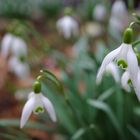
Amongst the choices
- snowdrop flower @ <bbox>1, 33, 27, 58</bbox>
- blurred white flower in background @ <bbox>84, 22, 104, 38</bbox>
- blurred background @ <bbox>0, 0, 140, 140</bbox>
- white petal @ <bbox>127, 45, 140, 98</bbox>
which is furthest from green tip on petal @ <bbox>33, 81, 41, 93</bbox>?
Answer: blurred white flower in background @ <bbox>84, 22, 104, 38</bbox>

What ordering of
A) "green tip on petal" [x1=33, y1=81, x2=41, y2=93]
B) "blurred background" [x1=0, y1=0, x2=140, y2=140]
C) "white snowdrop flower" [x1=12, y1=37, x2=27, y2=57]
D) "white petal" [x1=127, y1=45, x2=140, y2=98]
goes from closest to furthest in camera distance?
1. "white petal" [x1=127, y1=45, x2=140, y2=98]
2. "green tip on petal" [x1=33, y1=81, x2=41, y2=93]
3. "blurred background" [x1=0, y1=0, x2=140, y2=140]
4. "white snowdrop flower" [x1=12, y1=37, x2=27, y2=57]

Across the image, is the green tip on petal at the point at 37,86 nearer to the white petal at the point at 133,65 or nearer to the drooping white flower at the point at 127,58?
the drooping white flower at the point at 127,58

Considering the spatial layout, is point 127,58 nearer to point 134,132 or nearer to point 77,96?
point 134,132

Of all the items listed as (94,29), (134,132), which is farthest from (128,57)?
(94,29)

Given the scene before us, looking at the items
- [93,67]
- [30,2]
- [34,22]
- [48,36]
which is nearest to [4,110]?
[93,67]

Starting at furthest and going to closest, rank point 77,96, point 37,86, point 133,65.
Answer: point 77,96 → point 37,86 → point 133,65

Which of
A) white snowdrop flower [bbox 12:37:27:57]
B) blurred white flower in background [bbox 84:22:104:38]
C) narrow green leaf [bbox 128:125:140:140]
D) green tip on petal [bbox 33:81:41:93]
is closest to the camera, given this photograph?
green tip on petal [bbox 33:81:41:93]

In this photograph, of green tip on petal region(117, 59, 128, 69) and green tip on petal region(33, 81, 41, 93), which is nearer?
green tip on petal region(117, 59, 128, 69)

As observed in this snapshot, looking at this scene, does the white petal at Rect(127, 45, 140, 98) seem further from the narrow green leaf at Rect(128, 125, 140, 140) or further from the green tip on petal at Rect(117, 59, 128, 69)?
the narrow green leaf at Rect(128, 125, 140, 140)

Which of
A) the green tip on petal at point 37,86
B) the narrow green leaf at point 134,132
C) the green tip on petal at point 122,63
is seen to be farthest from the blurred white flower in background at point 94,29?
the green tip on petal at point 122,63

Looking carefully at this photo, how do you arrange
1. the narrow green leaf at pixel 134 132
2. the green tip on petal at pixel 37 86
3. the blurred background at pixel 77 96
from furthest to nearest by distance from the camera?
1. the blurred background at pixel 77 96
2. the narrow green leaf at pixel 134 132
3. the green tip on petal at pixel 37 86

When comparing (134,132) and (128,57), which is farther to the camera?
(134,132)
